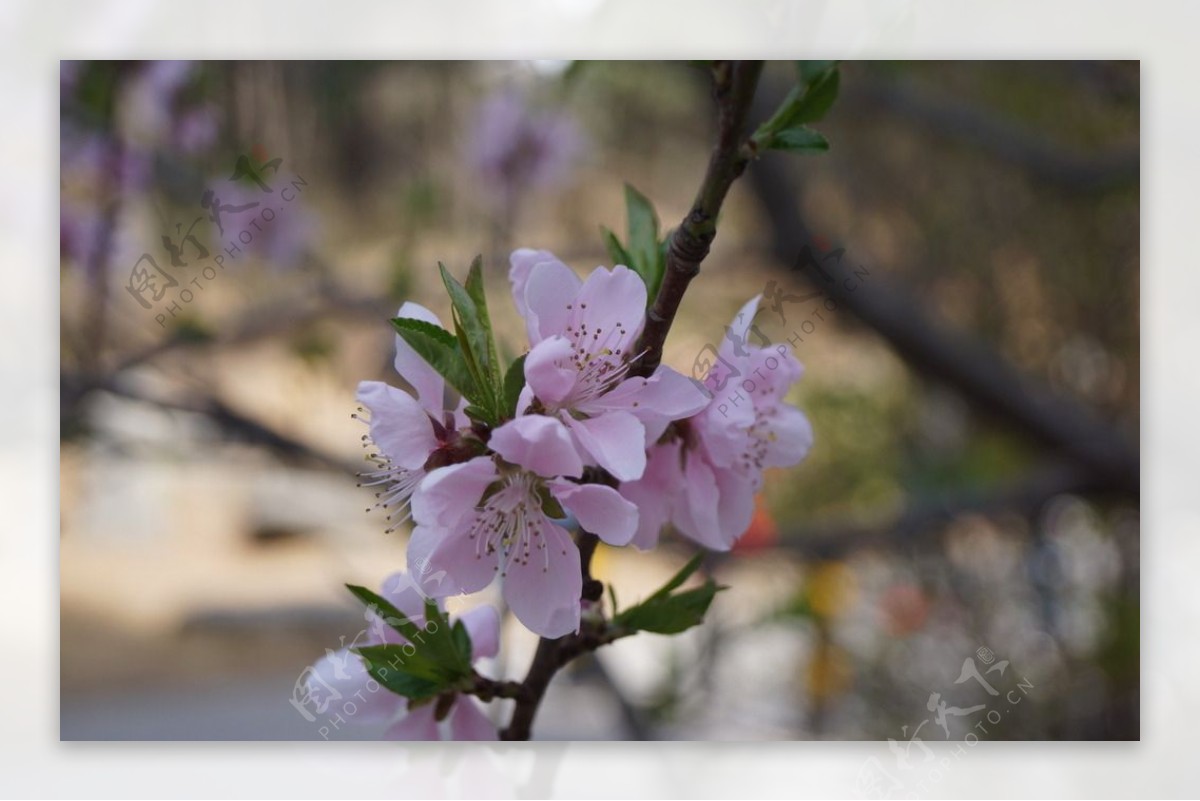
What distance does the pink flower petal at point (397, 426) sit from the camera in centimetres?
58

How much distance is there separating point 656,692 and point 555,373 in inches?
47.7

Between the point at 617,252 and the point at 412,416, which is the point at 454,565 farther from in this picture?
the point at 617,252

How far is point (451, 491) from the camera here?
1.85 feet

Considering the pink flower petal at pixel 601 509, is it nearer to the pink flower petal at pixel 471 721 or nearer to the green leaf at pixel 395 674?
the green leaf at pixel 395 674

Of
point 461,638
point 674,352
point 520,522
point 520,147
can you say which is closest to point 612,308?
point 520,522

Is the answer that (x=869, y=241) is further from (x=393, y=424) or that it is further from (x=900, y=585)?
(x=393, y=424)

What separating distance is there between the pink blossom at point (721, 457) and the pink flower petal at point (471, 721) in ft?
0.69

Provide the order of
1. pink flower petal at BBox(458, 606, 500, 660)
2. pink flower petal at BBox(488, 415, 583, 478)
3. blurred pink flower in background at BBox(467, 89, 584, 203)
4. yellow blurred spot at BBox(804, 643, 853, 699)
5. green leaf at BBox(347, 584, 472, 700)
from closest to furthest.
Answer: pink flower petal at BBox(488, 415, 583, 478) → green leaf at BBox(347, 584, 472, 700) → pink flower petal at BBox(458, 606, 500, 660) → blurred pink flower in background at BBox(467, 89, 584, 203) → yellow blurred spot at BBox(804, 643, 853, 699)

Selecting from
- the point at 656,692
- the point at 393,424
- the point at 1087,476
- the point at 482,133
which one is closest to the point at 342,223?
the point at 482,133

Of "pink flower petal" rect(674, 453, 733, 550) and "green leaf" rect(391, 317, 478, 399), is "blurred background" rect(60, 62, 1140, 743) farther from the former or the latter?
"green leaf" rect(391, 317, 478, 399)

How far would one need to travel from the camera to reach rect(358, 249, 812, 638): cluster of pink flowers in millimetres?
558

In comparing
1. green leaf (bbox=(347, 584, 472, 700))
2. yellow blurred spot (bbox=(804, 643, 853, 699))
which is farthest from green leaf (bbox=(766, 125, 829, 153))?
yellow blurred spot (bbox=(804, 643, 853, 699))

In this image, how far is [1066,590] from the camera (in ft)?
5.66

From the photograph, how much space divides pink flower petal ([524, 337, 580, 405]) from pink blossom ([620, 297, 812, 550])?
0.09 m
